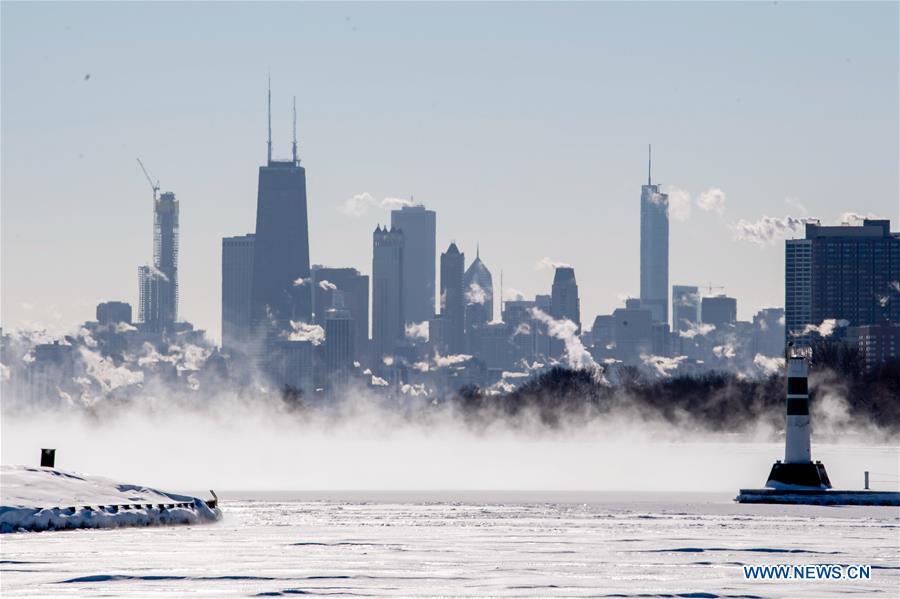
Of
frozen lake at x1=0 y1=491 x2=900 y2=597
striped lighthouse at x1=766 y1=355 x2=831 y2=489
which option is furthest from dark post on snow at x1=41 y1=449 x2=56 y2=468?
striped lighthouse at x1=766 y1=355 x2=831 y2=489

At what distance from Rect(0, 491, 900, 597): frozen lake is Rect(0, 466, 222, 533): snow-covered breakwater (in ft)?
2.93

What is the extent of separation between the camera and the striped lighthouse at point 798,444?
50.8 m

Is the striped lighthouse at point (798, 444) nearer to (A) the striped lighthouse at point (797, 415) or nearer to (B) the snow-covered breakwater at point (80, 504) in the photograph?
(A) the striped lighthouse at point (797, 415)

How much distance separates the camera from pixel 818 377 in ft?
579

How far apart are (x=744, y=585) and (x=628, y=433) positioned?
14394 centimetres

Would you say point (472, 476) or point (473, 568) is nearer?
point (473, 568)

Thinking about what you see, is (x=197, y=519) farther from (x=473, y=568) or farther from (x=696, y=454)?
(x=696, y=454)

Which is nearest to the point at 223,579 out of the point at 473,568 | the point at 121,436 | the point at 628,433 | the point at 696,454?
the point at 473,568

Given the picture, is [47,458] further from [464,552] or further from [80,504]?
[464,552]

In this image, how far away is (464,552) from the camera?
109 feet

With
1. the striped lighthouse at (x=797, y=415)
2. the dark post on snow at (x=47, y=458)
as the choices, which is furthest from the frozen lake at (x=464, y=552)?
the dark post on snow at (x=47, y=458)

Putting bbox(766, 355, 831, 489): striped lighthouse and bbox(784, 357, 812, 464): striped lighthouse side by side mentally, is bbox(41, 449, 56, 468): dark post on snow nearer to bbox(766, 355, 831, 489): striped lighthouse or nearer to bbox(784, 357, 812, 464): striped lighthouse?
bbox(766, 355, 831, 489): striped lighthouse

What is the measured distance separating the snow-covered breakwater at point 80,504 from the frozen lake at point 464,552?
892 mm

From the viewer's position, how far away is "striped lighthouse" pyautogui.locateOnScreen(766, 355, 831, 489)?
167 ft
